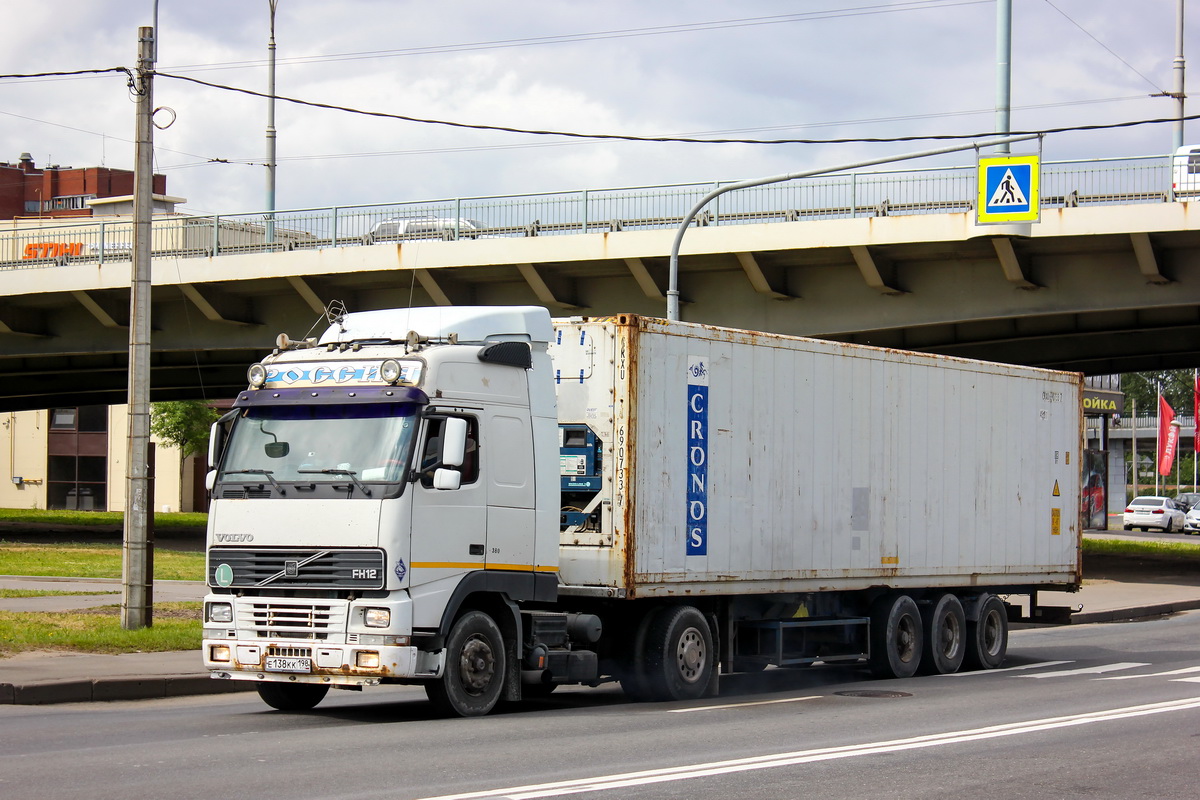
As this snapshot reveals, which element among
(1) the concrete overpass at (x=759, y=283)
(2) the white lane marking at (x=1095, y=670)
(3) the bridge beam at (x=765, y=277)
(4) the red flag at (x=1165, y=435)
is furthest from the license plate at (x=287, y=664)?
(4) the red flag at (x=1165, y=435)

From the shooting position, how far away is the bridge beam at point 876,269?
27.6 metres

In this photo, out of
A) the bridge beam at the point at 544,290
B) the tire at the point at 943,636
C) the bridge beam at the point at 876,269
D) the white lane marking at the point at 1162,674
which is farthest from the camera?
the bridge beam at the point at 544,290

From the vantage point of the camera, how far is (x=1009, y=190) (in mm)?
24188

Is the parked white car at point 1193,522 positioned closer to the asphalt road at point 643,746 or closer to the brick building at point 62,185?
the asphalt road at point 643,746

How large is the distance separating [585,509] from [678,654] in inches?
62.6

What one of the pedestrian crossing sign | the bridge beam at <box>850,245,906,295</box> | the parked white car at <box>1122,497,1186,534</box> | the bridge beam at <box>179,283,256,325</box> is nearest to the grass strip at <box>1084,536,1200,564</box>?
the bridge beam at <box>850,245,906,295</box>

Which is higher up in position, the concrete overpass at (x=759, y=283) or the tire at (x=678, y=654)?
the concrete overpass at (x=759, y=283)

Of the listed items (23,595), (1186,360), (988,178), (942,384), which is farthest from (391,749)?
(1186,360)

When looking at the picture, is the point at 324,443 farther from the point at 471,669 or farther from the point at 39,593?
the point at 39,593

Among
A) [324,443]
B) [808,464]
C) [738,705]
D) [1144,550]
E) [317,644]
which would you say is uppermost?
[324,443]

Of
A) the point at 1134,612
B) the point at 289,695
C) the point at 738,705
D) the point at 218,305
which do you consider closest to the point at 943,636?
the point at 738,705

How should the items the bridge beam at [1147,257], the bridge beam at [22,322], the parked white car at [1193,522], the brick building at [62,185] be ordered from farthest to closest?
the brick building at [62,185] < the parked white car at [1193,522] < the bridge beam at [22,322] < the bridge beam at [1147,257]

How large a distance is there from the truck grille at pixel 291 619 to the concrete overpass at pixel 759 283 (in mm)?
17743

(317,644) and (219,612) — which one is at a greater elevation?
(219,612)
